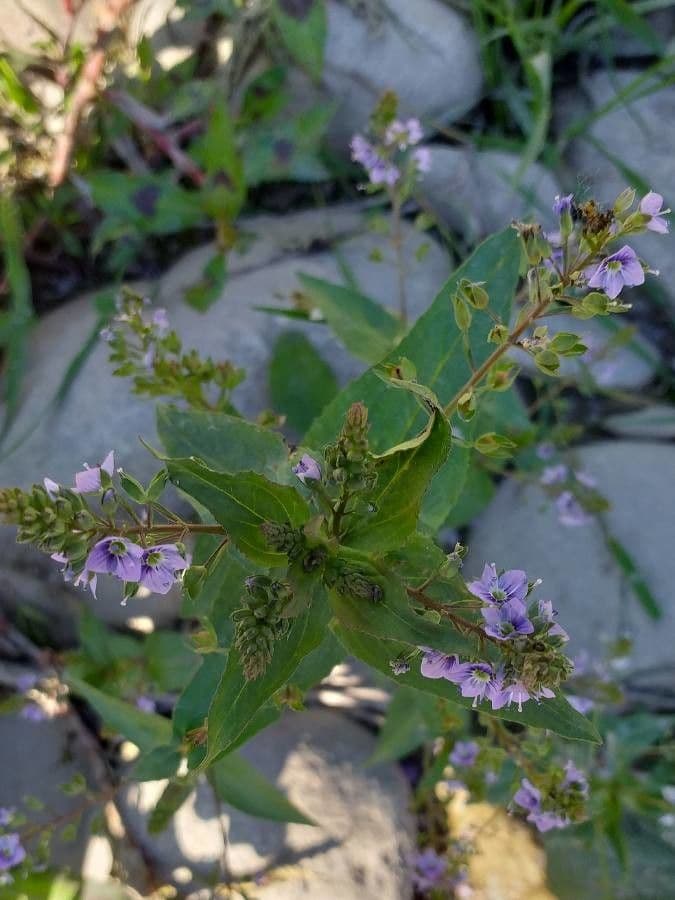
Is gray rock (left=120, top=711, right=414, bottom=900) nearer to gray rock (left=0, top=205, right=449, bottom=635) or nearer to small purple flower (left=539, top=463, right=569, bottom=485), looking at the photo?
gray rock (left=0, top=205, right=449, bottom=635)

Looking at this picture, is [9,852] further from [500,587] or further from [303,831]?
[500,587]

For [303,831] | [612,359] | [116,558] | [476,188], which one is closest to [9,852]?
[303,831]

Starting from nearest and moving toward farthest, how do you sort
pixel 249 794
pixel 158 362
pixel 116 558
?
pixel 116 558, pixel 158 362, pixel 249 794

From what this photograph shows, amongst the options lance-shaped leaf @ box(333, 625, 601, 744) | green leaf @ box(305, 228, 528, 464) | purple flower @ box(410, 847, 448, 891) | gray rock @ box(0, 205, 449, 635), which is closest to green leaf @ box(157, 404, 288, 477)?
green leaf @ box(305, 228, 528, 464)

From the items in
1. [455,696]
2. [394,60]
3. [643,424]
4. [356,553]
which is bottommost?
[643,424]

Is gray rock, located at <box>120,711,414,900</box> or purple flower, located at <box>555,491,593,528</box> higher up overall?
purple flower, located at <box>555,491,593,528</box>
